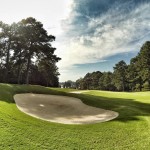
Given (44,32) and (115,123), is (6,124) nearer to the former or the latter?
(115,123)

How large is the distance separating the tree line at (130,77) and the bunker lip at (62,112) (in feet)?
199

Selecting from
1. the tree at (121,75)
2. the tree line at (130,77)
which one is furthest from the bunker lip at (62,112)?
the tree at (121,75)

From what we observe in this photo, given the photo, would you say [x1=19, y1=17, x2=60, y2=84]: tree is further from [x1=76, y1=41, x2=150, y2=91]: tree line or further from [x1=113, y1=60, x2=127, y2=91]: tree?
[x1=113, y1=60, x2=127, y2=91]: tree

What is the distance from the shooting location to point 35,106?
1894 centimetres

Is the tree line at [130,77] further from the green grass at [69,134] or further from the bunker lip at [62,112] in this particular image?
the green grass at [69,134]

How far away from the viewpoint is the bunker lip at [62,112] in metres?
16.1

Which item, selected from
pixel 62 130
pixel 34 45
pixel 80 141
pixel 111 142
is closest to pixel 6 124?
pixel 62 130

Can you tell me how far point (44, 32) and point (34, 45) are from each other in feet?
11.0

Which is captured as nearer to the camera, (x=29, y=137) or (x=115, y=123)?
(x=29, y=137)

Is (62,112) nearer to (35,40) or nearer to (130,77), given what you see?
(35,40)

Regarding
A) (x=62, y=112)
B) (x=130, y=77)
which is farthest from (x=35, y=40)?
(x=130, y=77)

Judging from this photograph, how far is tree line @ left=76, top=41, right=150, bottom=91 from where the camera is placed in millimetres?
77188

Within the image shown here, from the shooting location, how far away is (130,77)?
317ft

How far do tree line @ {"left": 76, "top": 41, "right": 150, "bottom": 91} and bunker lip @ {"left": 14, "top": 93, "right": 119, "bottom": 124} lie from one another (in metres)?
60.5
